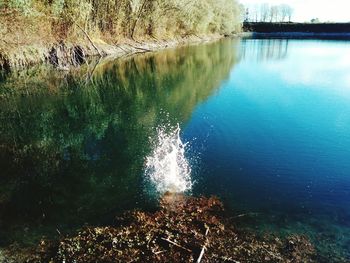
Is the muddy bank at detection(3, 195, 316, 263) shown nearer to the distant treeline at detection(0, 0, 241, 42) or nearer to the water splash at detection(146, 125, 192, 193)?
the water splash at detection(146, 125, 192, 193)

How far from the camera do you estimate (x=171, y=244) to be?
37.2 feet

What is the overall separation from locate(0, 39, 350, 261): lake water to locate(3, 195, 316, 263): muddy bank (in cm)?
64

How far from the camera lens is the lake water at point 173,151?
1352cm

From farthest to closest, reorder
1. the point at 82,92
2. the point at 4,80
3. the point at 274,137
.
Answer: the point at 4,80 < the point at 82,92 < the point at 274,137

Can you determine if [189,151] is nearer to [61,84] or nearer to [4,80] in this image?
[61,84]

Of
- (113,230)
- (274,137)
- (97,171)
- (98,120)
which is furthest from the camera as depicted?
(98,120)

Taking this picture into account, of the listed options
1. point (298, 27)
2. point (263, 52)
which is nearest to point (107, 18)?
point (263, 52)

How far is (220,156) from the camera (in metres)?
18.7

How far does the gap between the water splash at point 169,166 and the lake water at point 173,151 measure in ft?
0.19

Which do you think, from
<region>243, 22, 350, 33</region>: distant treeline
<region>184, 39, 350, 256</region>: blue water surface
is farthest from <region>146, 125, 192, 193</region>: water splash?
<region>243, 22, 350, 33</region>: distant treeline

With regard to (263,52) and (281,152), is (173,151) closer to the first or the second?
(281,152)

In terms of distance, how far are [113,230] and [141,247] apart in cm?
137

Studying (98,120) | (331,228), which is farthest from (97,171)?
(331,228)

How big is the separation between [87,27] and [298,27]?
11450 cm
